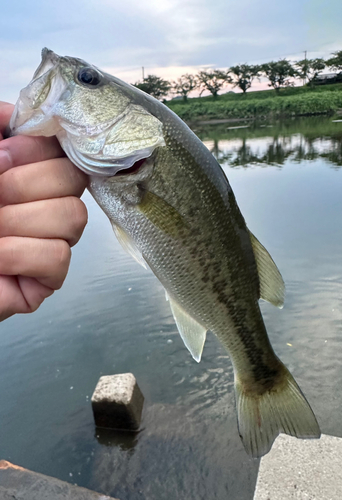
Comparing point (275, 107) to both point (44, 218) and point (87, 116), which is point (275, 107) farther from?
point (44, 218)

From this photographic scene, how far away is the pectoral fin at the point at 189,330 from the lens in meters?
1.70

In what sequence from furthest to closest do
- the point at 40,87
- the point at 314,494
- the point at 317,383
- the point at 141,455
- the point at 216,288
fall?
the point at 317,383, the point at 141,455, the point at 314,494, the point at 216,288, the point at 40,87

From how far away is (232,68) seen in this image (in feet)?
225

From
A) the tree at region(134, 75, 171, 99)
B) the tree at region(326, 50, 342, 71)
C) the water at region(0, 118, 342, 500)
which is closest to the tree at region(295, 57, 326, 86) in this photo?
the tree at region(326, 50, 342, 71)

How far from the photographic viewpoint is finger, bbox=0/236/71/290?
1.20 meters

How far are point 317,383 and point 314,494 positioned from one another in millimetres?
2206

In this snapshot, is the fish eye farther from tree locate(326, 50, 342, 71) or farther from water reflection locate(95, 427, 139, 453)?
tree locate(326, 50, 342, 71)

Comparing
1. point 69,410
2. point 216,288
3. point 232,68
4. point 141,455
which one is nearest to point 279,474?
point 141,455

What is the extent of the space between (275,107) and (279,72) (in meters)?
17.9

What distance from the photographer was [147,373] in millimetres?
5375

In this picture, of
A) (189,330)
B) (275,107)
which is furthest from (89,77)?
(275,107)

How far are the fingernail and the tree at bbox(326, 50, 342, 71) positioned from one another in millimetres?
74623

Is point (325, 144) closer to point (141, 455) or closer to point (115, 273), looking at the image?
point (115, 273)

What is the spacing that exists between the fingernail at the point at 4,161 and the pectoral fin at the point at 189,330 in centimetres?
89
